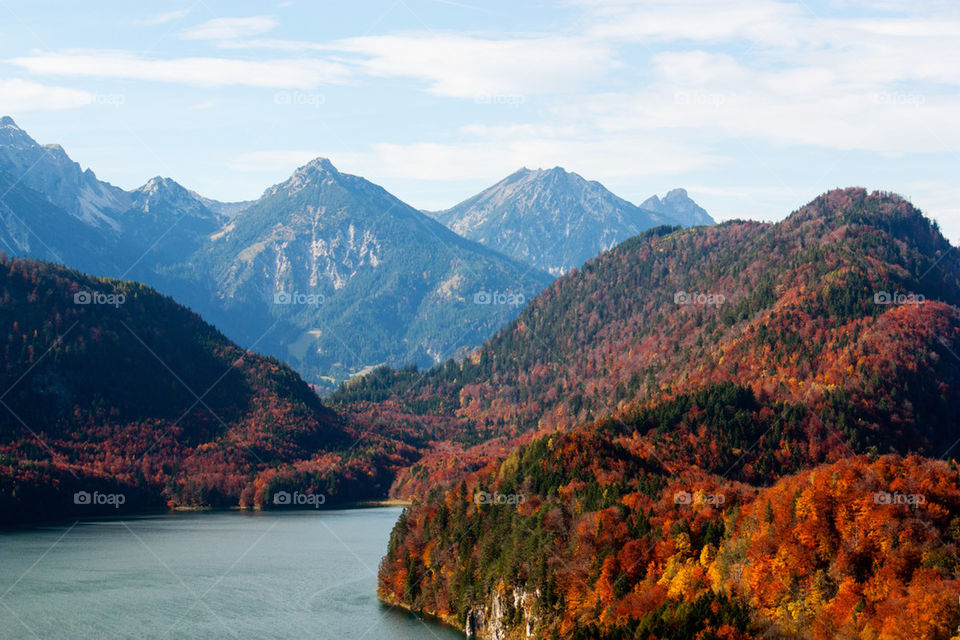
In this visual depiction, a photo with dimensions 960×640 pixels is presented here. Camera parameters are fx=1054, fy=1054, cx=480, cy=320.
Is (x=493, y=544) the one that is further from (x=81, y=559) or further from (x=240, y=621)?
(x=81, y=559)

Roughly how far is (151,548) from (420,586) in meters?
78.1

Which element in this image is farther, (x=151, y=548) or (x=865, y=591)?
(x=151, y=548)

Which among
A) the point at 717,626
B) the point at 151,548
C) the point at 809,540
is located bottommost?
the point at 151,548

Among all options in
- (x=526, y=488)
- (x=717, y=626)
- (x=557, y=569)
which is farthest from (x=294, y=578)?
(x=717, y=626)

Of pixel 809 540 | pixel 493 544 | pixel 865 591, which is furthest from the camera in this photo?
pixel 493 544

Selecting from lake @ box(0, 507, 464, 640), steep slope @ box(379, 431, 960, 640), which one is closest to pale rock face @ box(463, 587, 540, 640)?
steep slope @ box(379, 431, 960, 640)

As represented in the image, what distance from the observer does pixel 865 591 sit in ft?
290

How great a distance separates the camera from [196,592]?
14550 cm

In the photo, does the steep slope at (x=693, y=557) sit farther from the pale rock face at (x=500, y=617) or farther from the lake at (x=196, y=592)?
the lake at (x=196, y=592)

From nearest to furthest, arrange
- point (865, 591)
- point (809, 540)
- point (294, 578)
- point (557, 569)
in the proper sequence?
point (865, 591), point (809, 540), point (557, 569), point (294, 578)

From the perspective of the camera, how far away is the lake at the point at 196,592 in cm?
12138

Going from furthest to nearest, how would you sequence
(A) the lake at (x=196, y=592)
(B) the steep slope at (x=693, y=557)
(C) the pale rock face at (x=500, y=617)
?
(A) the lake at (x=196, y=592) < (C) the pale rock face at (x=500, y=617) < (B) the steep slope at (x=693, y=557)

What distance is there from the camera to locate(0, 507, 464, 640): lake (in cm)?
12138

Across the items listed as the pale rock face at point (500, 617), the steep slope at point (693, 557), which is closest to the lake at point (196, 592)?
the pale rock face at point (500, 617)
